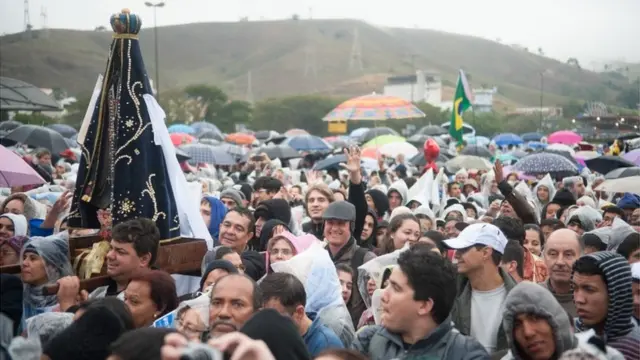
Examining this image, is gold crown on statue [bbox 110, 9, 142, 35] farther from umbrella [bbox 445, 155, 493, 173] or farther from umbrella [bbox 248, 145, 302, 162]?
umbrella [bbox 248, 145, 302, 162]

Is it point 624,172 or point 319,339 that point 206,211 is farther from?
point 624,172

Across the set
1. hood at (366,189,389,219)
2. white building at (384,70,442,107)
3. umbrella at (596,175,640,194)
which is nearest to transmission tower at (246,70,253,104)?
white building at (384,70,442,107)

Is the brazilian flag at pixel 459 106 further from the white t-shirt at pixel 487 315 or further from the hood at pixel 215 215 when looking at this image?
the white t-shirt at pixel 487 315

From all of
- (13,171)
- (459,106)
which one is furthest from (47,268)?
(459,106)

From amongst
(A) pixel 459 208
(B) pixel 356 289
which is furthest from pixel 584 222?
(B) pixel 356 289

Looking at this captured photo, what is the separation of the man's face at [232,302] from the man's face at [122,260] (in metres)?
1.24

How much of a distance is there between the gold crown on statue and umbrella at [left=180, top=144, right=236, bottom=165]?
12485mm

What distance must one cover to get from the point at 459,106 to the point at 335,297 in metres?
14.8

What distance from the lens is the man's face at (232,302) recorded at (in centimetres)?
427

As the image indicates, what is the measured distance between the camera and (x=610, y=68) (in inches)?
7456

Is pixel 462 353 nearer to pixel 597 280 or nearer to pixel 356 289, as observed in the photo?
pixel 597 280

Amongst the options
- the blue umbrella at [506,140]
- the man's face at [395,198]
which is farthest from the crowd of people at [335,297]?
the blue umbrella at [506,140]

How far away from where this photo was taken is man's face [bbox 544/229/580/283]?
587 cm

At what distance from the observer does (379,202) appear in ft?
33.8
